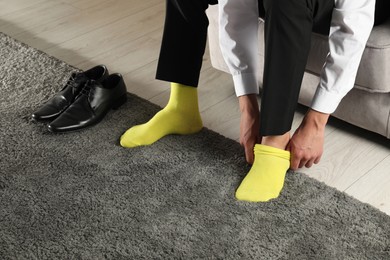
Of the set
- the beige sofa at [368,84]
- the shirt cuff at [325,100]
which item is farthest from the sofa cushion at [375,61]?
the shirt cuff at [325,100]

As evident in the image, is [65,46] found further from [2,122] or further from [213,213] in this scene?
[213,213]

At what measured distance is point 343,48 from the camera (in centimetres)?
138

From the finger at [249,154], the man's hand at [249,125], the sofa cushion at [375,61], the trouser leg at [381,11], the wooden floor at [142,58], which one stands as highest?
the trouser leg at [381,11]

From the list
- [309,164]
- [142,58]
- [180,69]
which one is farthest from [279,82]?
[142,58]

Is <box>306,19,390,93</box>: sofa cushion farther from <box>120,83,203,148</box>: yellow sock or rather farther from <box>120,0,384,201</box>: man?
<box>120,83,203,148</box>: yellow sock

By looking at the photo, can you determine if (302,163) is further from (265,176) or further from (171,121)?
(171,121)

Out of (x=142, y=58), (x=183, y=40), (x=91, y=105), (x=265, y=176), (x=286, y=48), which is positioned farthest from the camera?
(x=142, y=58)

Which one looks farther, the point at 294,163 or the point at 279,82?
the point at 294,163

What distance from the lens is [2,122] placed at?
1791mm

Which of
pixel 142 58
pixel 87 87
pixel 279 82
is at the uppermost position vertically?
pixel 279 82

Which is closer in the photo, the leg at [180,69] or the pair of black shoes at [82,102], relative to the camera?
the leg at [180,69]

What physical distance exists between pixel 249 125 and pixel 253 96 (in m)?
0.08

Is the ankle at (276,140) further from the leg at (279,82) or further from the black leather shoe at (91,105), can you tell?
the black leather shoe at (91,105)

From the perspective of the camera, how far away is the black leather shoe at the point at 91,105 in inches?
67.8
